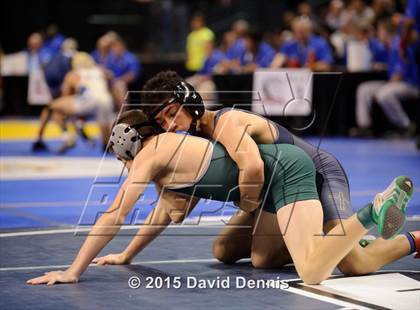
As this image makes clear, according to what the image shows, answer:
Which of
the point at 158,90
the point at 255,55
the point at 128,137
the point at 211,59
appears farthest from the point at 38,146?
the point at 128,137

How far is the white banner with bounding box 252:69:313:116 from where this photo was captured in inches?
577

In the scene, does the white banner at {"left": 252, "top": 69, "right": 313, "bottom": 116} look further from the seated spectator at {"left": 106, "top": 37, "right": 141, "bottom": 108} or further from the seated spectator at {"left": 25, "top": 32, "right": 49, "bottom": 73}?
the seated spectator at {"left": 25, "top": 32, "right": 49, "bottom": 73}

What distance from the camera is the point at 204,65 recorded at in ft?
60.6

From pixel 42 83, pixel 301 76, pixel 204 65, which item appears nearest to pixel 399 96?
pixel 301 76

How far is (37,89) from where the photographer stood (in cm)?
2044

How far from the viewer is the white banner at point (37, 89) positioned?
65.9ft

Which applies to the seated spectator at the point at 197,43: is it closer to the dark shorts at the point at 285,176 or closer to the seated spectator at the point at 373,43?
the seated spectator at the point at 373,43

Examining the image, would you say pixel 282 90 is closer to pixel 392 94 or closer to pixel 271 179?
pixel 392 94

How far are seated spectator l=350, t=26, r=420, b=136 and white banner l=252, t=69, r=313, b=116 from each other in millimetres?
915

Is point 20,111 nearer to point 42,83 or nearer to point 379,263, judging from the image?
point 42,83

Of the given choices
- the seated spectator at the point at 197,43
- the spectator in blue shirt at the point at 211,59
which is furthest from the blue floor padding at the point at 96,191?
the seated spectator at the point at 197,43

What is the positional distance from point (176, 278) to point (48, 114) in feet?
30.4

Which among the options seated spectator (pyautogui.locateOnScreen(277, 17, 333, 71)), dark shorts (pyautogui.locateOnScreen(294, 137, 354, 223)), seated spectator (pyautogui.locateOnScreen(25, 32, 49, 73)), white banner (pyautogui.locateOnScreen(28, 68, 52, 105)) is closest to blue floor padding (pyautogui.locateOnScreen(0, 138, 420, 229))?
dark shorts (pyautogui.locateOnScreen(294, 137, 354, 223))

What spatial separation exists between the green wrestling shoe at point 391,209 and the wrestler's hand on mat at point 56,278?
1.52 metres
